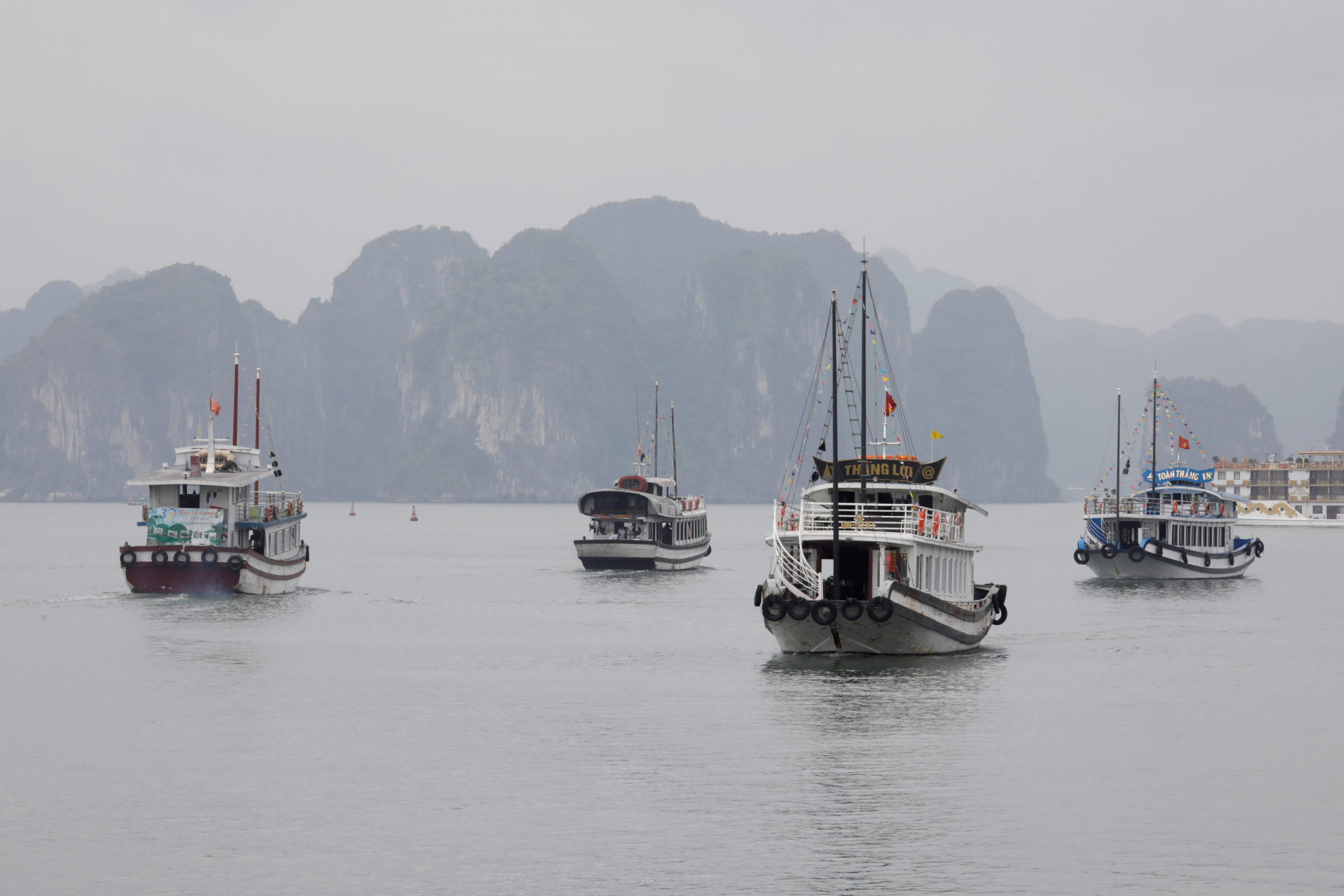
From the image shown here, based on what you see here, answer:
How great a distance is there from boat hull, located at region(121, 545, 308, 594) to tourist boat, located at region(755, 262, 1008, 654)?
1201 inches

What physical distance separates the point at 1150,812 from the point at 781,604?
18799 mm

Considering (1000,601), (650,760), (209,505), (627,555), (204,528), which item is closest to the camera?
(650,760)

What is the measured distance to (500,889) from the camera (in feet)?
71.7

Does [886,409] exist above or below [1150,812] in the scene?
above

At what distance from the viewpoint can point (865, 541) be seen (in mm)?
45531

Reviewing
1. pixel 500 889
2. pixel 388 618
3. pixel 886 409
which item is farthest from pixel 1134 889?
pixel 388 618

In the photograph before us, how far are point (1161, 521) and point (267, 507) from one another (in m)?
53.5

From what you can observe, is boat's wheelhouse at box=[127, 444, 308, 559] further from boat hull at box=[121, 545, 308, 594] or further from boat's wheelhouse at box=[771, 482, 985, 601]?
boat's wheelhouse at box=[771, 482, 985, 601]

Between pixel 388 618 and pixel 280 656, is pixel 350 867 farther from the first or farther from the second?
pixel 388 618

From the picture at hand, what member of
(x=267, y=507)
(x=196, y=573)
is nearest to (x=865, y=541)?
(x=196, y=573)

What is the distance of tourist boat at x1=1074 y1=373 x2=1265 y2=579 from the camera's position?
92.0 meters

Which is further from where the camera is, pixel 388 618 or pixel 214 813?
pixel 388 618

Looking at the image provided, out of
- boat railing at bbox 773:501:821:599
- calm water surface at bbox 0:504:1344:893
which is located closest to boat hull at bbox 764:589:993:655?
calm water surface at bbox 0:504:1344:893

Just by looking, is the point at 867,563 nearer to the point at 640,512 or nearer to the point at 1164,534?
the point at 640,512
